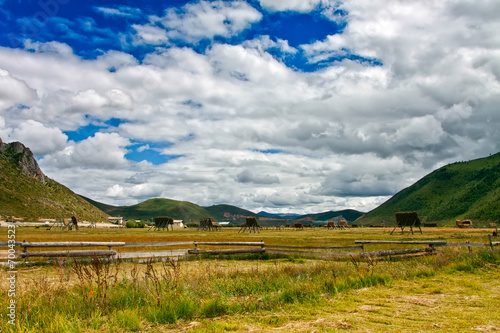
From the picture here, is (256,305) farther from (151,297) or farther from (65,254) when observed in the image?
(65,254)

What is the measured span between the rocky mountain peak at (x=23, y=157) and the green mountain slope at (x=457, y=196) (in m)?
129

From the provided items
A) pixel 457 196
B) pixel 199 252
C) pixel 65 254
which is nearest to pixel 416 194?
pixel 457 196

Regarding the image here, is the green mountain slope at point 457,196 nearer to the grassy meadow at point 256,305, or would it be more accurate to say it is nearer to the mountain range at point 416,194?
the mountain range at point 416,194

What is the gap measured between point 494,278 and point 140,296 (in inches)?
495

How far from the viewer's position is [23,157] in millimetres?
119500

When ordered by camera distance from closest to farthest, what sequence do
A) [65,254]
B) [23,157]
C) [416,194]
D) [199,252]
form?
[65,254] → [199,252] → [23,157] → [416,194]

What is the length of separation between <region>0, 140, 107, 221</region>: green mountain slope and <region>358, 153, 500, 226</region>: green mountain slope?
110 meters

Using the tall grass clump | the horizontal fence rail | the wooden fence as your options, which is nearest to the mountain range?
the wooden fence

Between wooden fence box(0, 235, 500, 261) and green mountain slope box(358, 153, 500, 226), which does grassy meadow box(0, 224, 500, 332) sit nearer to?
wooden fence box(0, 235, 500, 261)

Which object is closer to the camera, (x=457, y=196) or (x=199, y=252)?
(x=199, y=252)

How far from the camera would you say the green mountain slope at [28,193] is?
9138 centimetres

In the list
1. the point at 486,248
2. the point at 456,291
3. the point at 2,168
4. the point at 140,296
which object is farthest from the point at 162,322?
the point at 2,168

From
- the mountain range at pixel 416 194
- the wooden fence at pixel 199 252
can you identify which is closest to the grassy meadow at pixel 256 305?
the wooden fence at pixel 199 252

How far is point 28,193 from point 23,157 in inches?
966
